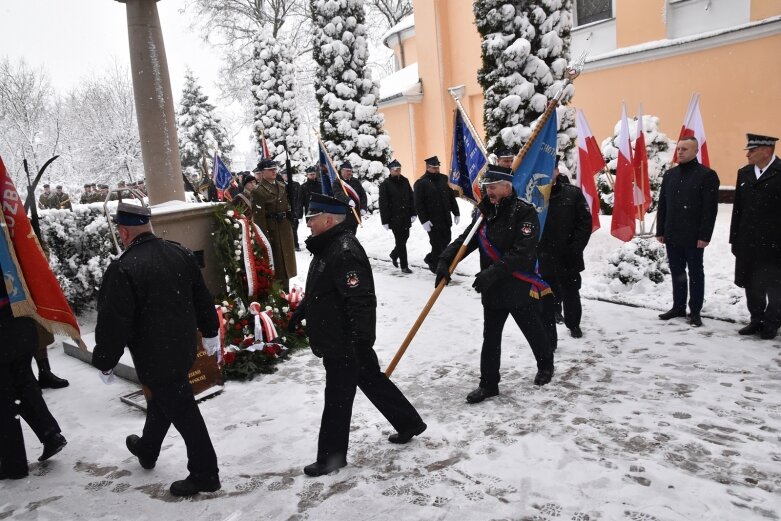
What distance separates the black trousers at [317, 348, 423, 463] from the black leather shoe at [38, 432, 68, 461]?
6.77ft

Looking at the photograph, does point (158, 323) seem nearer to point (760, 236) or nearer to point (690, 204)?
point (690, 204)

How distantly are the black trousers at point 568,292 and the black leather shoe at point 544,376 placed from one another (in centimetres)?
109

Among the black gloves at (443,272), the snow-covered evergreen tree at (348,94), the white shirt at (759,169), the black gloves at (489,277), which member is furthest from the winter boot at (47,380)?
the snow-covered evergreen tree at (348,94)

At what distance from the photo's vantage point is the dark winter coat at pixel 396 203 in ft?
34.6

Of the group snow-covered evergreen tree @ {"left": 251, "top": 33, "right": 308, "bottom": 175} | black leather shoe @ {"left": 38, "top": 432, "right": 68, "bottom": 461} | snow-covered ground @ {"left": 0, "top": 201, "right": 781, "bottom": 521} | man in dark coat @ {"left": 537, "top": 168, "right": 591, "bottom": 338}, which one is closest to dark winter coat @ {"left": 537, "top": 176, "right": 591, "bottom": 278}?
man in dark coat @ {"left": 537, "top": 168, "right": 591, "bottom": 338}

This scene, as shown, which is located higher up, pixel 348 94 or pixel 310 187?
pixel 348 94

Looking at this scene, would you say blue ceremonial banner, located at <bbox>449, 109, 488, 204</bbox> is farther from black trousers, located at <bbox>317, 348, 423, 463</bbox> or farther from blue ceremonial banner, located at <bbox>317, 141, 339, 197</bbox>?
black trousers, located at <bbox>317, 348, 423, 463</bbox>

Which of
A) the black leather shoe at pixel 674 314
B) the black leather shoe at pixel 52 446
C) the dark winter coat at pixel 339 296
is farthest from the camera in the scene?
the black leather shoe at pixel 674 314

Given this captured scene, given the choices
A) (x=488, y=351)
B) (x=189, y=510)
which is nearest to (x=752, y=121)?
(x=488, y=351)

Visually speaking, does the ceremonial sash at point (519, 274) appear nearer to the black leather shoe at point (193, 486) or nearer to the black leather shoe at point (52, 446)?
the black leather shoe at point (193, 486)

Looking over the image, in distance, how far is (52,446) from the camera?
14.5 feet

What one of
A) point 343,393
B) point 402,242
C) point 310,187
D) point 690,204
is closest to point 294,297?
point 343,393

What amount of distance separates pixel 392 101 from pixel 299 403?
1835cm

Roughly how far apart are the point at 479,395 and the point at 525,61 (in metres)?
7.99
